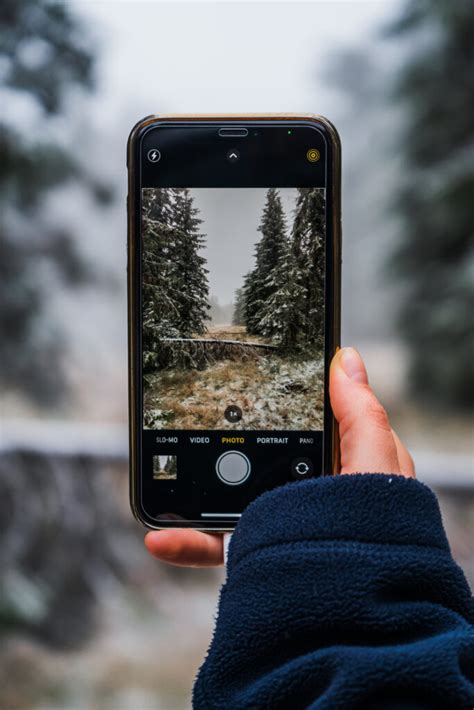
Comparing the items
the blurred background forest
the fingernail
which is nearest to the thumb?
the fingernail

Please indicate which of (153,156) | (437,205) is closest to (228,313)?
(153,156)

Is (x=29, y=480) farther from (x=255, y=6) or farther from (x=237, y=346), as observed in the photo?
(x=237, y=346)

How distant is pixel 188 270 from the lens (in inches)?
18.1

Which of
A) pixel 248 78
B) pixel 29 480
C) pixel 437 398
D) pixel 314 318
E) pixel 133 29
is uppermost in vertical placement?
pixel 133 29

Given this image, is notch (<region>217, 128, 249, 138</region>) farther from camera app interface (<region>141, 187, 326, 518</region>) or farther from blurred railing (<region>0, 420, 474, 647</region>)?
blurred railing (<region>0, 420, 474, 647</region>)

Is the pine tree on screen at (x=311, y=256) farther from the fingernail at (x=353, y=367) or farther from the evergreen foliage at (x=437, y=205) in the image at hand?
the evergreen foliage at (x=437, y=205)

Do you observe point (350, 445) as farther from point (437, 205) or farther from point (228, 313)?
point (437, 205)

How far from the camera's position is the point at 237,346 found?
455mm

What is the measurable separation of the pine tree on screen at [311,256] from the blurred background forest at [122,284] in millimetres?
982

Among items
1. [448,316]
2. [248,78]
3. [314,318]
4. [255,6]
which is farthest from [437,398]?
[314,318]

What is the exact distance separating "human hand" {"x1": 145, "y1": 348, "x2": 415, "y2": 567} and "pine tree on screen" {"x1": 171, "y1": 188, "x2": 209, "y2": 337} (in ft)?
0.30

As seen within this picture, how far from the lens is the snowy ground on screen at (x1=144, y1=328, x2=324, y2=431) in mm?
451

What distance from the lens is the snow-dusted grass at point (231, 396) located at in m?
0.45

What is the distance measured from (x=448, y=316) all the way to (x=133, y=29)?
0.82 metres
